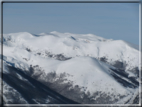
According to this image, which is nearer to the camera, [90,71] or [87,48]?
[90,71]

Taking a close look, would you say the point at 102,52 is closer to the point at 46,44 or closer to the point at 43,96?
the point at 46,44

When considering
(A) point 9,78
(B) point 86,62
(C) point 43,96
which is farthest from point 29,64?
(C) point 43,96

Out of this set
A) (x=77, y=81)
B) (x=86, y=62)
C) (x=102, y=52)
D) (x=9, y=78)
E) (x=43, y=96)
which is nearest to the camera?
(x=43, y=96)

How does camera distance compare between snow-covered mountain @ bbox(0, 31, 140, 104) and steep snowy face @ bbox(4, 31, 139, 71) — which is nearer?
snow-covered mountain @ bbox(0, 31, 140, 104)

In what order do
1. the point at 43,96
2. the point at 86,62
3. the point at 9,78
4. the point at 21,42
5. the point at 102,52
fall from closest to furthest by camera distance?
the point at 43,96
the point at 9,78
the point at 86,62
the point at 102,52
the point at 21,42

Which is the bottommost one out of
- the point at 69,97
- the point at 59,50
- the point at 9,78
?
the point at 69,97

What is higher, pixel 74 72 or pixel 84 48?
pixel 84 48

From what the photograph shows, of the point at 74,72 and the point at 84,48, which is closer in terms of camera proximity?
the point at 74,72

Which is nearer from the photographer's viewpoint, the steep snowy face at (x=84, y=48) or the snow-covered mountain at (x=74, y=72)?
the snow-covered mountain at (x=74, y=72)
